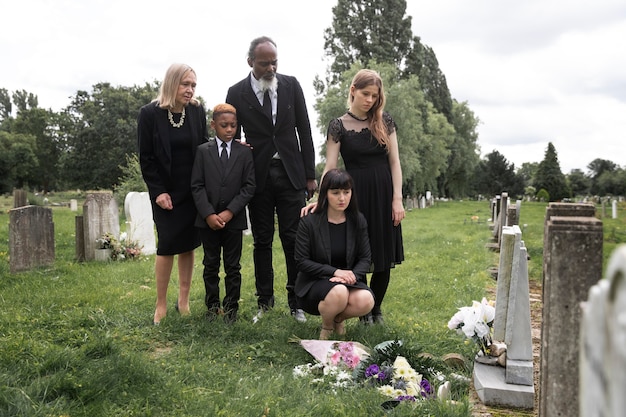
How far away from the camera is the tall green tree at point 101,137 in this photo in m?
43.2

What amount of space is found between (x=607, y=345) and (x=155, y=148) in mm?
4549

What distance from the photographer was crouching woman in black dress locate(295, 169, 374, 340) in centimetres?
437

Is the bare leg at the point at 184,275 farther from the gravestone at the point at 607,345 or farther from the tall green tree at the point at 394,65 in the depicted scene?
the tall green tree at the point at 394,65

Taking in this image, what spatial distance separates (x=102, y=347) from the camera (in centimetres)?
382

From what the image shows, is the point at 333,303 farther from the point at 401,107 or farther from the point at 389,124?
the point at 401,107

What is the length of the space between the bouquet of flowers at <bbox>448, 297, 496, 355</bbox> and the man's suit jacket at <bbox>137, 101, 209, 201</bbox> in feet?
9.26

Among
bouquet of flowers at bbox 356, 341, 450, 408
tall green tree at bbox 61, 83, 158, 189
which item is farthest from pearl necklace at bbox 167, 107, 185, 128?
tall green tree at bbox 61, 83, 158, 189

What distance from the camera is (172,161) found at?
5.13m

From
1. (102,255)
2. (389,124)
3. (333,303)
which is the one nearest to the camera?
(333,303)

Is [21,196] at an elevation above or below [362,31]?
below

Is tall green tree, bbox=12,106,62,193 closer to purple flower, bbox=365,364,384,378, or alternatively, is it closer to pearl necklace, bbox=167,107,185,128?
pearl necklace, bbox=167,107,185,128

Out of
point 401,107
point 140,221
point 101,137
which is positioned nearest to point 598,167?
point 401,107

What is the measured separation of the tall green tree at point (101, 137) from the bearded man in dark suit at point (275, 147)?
3981cm

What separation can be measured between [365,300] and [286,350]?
2.44 feet
